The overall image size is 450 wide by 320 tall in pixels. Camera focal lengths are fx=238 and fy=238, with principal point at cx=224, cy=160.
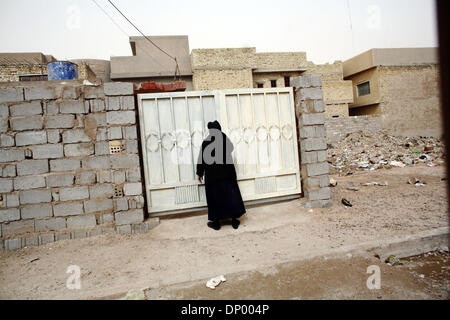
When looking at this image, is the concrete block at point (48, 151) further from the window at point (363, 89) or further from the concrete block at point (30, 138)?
the window at point (363, 89)

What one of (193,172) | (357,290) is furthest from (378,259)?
(193,172)

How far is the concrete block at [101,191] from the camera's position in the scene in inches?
158

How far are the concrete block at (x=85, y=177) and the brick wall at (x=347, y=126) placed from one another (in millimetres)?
14242

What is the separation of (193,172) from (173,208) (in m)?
0.73

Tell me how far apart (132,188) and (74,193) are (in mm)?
965

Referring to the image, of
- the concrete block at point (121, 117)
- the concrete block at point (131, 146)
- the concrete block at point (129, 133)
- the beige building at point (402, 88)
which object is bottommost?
the concrete block at point (131, 146)

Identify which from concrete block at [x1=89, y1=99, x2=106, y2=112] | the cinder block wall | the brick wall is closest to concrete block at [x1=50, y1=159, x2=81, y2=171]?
the cinder block wall

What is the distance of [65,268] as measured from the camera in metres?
3.13

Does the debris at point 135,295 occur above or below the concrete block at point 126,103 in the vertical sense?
below

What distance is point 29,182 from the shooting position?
3.87 metres

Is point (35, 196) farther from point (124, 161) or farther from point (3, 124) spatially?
point (124, 161)

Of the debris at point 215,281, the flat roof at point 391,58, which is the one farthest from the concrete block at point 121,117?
the flat roof at point 391,58

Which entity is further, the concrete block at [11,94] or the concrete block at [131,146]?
the concrete block at [131,146]

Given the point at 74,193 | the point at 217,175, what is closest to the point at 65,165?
the point at 74,193
